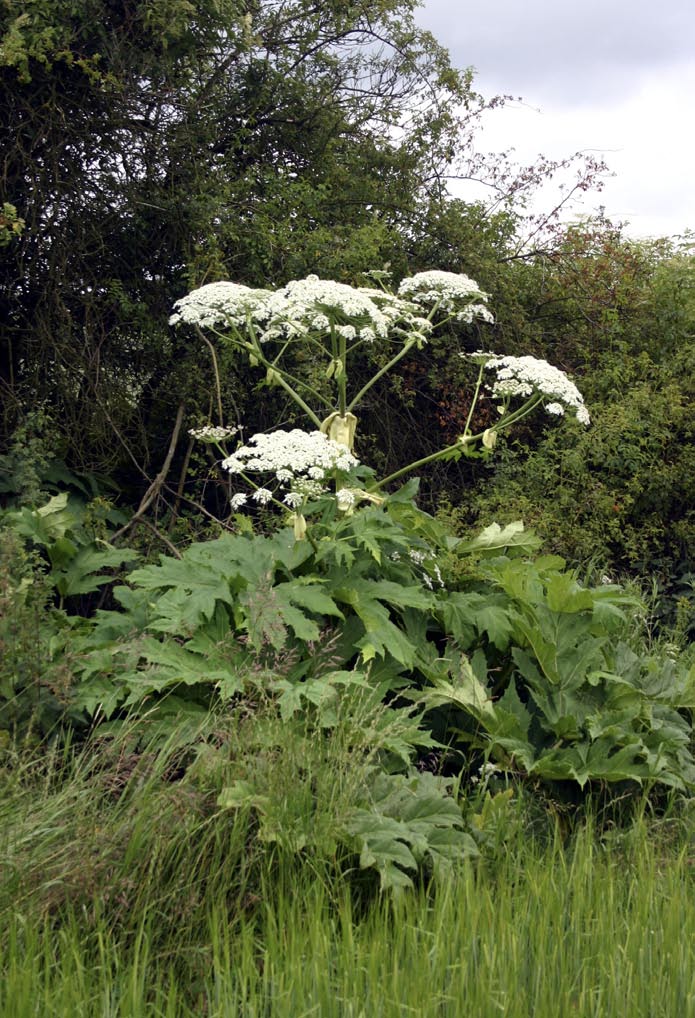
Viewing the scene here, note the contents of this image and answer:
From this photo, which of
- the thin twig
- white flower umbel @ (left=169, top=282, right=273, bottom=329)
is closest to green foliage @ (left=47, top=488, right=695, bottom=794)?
white flower umbel @ (left=169, top=282, right=273, bottom=329)

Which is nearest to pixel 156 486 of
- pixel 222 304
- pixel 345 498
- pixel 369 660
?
pixel 222 304

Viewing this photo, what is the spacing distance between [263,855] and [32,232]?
4.15m

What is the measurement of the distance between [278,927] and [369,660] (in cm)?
119

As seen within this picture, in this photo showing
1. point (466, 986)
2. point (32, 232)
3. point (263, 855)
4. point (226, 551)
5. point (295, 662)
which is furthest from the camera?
point (32, 232)

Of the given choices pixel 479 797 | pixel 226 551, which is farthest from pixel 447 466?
pixel 479 797

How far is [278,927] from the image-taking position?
2.87 m

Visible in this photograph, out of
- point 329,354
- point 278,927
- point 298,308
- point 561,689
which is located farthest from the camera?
point 329,354

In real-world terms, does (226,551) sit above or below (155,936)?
above

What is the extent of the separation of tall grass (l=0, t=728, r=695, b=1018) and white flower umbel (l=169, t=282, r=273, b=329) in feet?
6.56

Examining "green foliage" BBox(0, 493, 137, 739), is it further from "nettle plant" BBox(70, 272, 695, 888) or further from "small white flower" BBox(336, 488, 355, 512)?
"small white flower" BBox(336, 488, 355, 512)

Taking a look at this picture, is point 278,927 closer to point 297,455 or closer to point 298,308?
point 297,455

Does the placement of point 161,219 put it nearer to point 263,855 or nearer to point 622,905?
point 263,855

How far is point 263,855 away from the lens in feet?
9.93

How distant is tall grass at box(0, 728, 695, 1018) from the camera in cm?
243
